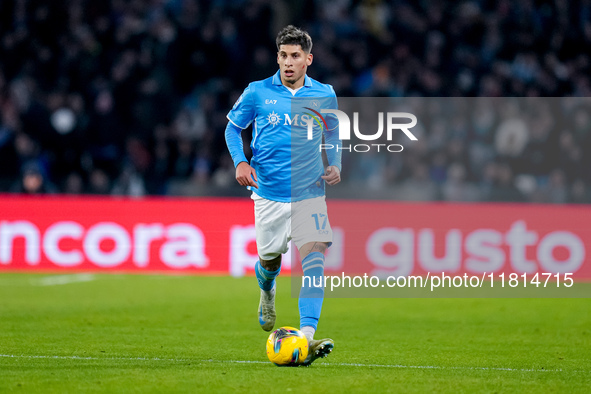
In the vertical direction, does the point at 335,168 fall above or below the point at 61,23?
below

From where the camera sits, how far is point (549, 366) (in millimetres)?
6648

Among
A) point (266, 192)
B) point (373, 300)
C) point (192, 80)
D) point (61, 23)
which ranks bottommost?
point (373, 300)

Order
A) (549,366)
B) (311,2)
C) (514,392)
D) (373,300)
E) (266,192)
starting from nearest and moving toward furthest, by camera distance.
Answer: (514,392)
(549,366)
(266,192)
(373,300)
(311,2)

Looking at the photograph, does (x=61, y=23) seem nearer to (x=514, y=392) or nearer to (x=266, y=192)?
(x=266, y=192)

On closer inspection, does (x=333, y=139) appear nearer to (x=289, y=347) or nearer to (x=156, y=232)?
(x=289, y=347)

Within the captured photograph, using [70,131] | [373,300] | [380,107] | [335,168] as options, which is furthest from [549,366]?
[70,131]

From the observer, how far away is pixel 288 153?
23.0 ft

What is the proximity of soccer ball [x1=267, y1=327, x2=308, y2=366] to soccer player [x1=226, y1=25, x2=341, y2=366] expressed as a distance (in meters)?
0.72

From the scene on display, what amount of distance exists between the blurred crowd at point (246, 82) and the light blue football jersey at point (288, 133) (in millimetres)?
6984

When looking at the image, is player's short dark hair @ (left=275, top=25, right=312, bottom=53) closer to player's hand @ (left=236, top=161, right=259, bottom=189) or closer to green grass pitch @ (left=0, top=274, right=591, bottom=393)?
player's hand @ (left=236, top=161, right=259, bottom=189)

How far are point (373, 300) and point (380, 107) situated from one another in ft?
14.7

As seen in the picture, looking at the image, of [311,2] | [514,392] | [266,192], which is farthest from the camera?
[311,2]

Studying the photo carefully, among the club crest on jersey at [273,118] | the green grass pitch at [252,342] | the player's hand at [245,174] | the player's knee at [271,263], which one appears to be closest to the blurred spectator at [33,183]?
the green grass pitch at [252,342]

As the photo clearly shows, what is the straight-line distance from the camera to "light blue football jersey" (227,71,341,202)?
273 inches
